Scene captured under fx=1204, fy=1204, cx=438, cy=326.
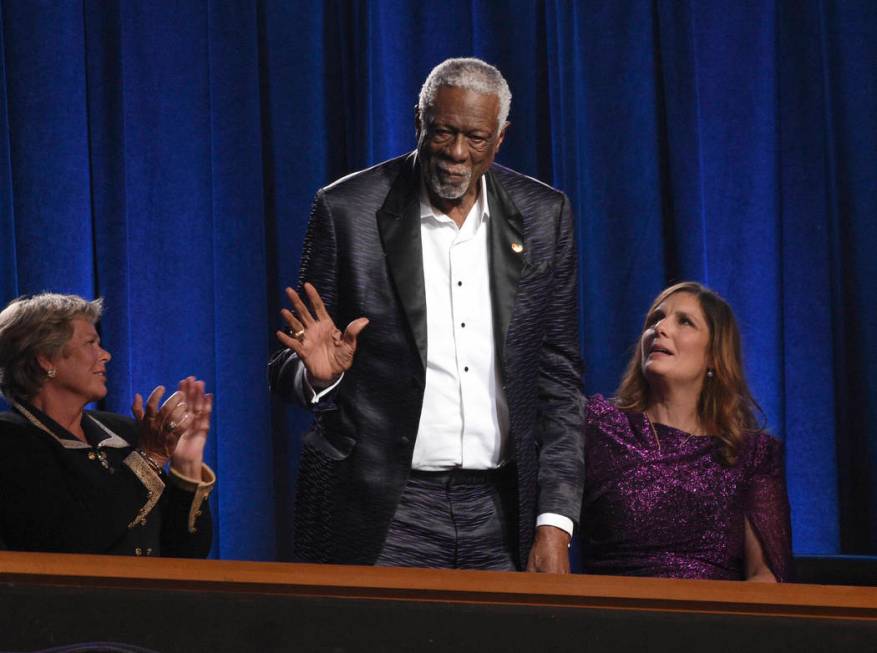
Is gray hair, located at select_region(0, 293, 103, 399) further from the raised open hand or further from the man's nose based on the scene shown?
the man's nose

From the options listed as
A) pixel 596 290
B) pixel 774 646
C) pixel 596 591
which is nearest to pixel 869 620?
pixel 774 646

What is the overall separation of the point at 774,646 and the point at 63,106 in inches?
108

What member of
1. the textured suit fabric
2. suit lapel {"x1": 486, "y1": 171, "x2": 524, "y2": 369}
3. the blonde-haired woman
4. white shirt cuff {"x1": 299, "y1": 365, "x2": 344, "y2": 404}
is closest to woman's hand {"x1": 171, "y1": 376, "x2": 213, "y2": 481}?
the blonde-haired woman

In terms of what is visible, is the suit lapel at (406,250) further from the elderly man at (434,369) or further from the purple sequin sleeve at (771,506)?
the purple sequin sleeve at (771,506)

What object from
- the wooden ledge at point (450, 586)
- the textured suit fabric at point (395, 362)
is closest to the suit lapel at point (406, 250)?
the textured suit fabric at point (395, 362)

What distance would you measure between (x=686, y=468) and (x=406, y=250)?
98 cm

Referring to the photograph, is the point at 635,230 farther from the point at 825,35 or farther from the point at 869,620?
Answer: the point at 869,620

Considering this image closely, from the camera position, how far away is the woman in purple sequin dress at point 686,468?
2514mm

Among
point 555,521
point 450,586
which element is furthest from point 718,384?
point 450,586

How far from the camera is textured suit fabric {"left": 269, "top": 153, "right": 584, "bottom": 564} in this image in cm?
184

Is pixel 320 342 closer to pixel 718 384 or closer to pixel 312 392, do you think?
pixel 312 392

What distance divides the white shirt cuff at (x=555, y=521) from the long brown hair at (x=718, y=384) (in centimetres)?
82

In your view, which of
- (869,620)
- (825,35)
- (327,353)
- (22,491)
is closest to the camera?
(869,620)

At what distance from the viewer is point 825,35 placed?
10.7 feet
